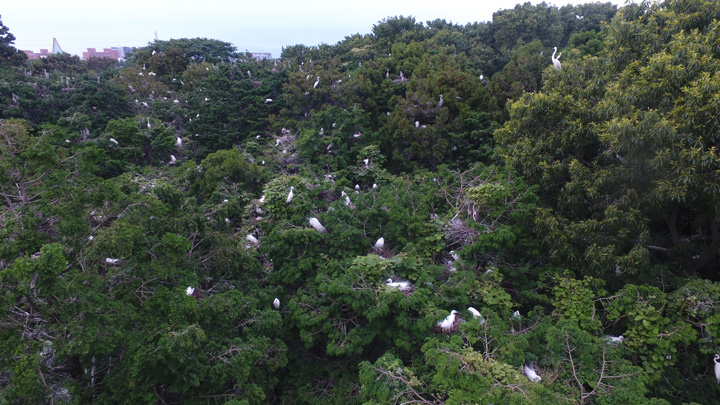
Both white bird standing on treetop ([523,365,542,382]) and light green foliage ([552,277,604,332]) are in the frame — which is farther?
light green foliage ([552,277,604,332])

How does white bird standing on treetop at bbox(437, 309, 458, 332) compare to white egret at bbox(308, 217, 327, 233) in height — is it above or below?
below

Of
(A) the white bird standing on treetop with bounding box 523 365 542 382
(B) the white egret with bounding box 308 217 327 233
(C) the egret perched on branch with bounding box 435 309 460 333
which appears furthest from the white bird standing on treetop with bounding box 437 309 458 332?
(B) the white egret with bounding box 308 217 327 233

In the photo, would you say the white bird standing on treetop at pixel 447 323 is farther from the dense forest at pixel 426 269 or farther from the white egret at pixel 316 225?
the white egret at pixel 316 225

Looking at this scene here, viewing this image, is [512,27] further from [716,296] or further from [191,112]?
[716,296]

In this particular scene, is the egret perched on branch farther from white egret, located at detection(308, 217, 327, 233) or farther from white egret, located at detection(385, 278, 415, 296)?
white egret, located at detection(308, 217, 327, 233)

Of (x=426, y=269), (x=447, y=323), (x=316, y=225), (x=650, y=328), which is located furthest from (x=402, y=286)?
(x=650, y=328)
